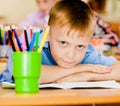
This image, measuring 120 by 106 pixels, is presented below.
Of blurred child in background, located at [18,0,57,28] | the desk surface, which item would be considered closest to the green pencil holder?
the desk surface

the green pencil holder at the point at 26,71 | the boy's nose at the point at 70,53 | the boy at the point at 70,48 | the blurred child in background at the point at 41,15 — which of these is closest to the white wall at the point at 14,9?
the blurred child in background at the point at 41,15

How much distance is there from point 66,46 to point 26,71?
288 mm

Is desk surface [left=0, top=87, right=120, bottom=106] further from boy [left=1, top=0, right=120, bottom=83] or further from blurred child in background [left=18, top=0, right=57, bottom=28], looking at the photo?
blurred child in background [left=18, top=0, right=57, bottom=28]

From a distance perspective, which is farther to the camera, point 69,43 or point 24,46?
point 69,43

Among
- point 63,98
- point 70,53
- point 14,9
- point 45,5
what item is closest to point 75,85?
point 70,53

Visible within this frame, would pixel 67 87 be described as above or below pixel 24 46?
below

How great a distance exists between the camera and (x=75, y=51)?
5.10 ft

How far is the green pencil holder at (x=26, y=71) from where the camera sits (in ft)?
4.21

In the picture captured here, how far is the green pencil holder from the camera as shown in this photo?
1284 mm

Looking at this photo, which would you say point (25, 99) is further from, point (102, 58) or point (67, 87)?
point (102, 58)

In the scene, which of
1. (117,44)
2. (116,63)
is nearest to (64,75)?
(116,63)

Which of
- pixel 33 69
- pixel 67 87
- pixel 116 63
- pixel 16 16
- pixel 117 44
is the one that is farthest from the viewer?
pixel 16 16

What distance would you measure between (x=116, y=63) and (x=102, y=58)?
6 cm

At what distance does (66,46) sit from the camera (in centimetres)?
154
